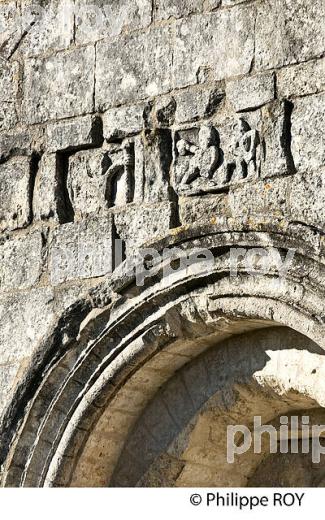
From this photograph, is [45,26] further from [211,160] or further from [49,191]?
[211,160]

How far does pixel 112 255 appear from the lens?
6.69 m

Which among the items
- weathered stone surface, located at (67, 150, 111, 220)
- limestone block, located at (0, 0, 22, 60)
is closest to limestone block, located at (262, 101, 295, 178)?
weathered stone surface, located at (67, 150, 111, 220)

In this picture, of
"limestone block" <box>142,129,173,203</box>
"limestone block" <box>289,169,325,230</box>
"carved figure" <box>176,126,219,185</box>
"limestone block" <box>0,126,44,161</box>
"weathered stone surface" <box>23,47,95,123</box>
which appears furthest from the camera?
"limestone block" <box>0,126,44,161</box>

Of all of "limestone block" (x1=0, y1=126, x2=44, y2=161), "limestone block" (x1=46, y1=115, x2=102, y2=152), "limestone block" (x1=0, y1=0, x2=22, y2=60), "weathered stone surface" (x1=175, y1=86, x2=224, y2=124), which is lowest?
"weathered stone surface" (x1=175, y1=86, x2=224, y2=124)

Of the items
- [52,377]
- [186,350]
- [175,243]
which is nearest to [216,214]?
[175,243]

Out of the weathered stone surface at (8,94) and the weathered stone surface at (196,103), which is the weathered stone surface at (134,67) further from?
the weathered stone surface at (8,94)

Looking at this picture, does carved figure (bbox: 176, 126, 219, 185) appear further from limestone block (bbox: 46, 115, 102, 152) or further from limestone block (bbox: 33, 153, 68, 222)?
limestone block (bbox: 33, 153, 68, 222)

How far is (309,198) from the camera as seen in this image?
20.1 ft

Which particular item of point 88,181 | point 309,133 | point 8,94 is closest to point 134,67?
point 88,181

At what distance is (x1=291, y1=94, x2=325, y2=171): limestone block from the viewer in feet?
20.1

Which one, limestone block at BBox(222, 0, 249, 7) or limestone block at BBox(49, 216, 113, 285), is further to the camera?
limestone block at BBox(49, 216, 113, 285)

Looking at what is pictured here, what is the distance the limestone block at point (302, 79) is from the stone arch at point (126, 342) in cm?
57

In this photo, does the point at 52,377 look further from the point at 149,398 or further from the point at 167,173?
the point at 167,173

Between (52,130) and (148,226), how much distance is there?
75 centimetres
